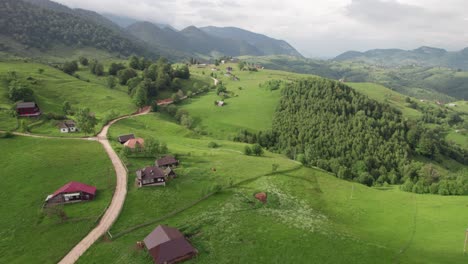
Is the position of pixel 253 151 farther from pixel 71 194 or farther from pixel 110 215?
pixel 71 194

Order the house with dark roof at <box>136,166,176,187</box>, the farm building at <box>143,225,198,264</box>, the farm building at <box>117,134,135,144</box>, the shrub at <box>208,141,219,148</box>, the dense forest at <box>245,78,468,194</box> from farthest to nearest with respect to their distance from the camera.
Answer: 1. the dense forest at <box>245,78,468,194</box>
2. the shrub at <box>208,141,219,148</box>
3. the farm building at <box>117,134,135,144</box>
4. the house with dark roof at <box>136,166,176,187</box>
5. the farm building at <box>143,225,198,264</box>

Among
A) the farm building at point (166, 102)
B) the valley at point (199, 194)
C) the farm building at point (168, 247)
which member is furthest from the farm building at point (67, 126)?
the farm building at point (166, 102)

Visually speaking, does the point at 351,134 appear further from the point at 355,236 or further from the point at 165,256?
the point at 165,256

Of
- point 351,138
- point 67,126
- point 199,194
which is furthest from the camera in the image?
point 351,138

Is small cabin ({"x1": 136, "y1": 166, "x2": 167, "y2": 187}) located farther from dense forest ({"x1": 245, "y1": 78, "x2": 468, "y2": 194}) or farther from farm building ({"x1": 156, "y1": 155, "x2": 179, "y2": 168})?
dense forest ({"x1": 245, "y1": 78, "x2": 468, "y2": 194})

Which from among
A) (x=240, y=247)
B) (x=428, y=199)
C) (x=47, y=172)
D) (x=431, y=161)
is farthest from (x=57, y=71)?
(x=431, y=161)

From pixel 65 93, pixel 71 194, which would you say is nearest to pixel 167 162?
pixel 71 194

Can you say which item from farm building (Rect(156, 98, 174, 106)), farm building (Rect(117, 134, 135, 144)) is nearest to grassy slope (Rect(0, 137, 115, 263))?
farm building (Rect(117, 134, 135, 144))
